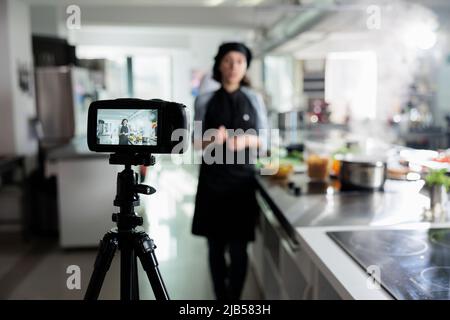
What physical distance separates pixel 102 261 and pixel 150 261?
72mm

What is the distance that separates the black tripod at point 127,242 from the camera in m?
0.71

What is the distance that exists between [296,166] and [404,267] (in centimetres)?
152

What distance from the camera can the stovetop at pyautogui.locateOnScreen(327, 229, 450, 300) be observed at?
36.6 inches

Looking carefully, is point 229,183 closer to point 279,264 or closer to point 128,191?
point 279,264

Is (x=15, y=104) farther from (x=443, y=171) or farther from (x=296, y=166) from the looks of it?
(x=443, y=171)

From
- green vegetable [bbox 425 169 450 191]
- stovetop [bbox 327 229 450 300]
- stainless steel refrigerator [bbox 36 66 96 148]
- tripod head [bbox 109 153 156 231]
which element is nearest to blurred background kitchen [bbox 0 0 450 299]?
stainless steel refrigerator [bbox 36 66 96 148]

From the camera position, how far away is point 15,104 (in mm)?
4238

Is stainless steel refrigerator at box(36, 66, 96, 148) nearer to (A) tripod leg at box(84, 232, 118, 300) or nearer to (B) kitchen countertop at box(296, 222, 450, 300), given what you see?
(B) kitchen countertop at box(296, 222, 450, 300)

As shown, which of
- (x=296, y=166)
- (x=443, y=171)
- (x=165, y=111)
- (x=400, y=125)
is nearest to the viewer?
(x=165, y=111)

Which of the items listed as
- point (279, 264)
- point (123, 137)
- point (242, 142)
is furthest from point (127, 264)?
point (279, 264)

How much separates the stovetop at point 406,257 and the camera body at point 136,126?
1.75 ft

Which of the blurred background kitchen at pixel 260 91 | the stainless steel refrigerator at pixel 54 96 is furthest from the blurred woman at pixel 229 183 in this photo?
the stainless steel refrigerator at pixel 54 96

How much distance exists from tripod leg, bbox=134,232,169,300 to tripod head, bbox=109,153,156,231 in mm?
23

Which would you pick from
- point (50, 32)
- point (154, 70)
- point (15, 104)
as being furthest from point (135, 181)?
point (50, 32)
